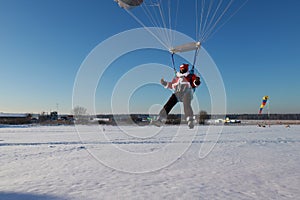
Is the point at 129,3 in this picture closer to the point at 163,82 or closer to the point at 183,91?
the point at 163,82

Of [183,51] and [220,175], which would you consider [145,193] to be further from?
[183,51]

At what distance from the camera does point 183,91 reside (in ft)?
16.8

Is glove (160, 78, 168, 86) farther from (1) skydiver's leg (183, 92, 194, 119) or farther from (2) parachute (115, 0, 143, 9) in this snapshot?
(2) parachute (115, 0, 143, 9)

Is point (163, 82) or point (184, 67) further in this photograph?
point (163, 82)

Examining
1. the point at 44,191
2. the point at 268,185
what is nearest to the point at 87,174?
the point at 44,191

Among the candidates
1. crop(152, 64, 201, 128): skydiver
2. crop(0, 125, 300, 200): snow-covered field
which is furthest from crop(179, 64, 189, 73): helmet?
crop(0, 125, 300, 200): snow-covered field

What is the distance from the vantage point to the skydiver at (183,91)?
199 inches

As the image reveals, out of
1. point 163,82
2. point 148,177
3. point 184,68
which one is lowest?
point 148,177

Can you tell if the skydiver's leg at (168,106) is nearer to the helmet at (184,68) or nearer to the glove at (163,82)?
the glove at (163,82)

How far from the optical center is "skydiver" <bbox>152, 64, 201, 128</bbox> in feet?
16.6

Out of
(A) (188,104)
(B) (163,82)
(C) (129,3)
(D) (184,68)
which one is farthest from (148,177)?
(C) (129,3)

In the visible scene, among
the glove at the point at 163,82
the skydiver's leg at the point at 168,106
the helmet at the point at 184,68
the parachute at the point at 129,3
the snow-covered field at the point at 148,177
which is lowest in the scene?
the snow-covered field at the point at 148,177

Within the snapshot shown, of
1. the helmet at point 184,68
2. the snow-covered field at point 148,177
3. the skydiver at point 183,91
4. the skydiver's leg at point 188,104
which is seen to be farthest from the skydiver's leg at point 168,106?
the snow-covered field at point 148,177

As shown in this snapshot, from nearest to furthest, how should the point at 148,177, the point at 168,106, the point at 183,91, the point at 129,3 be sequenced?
1. the point at 183,91
2. the point at 168,106
3. the point at 129,3
4. the point at 148,177
